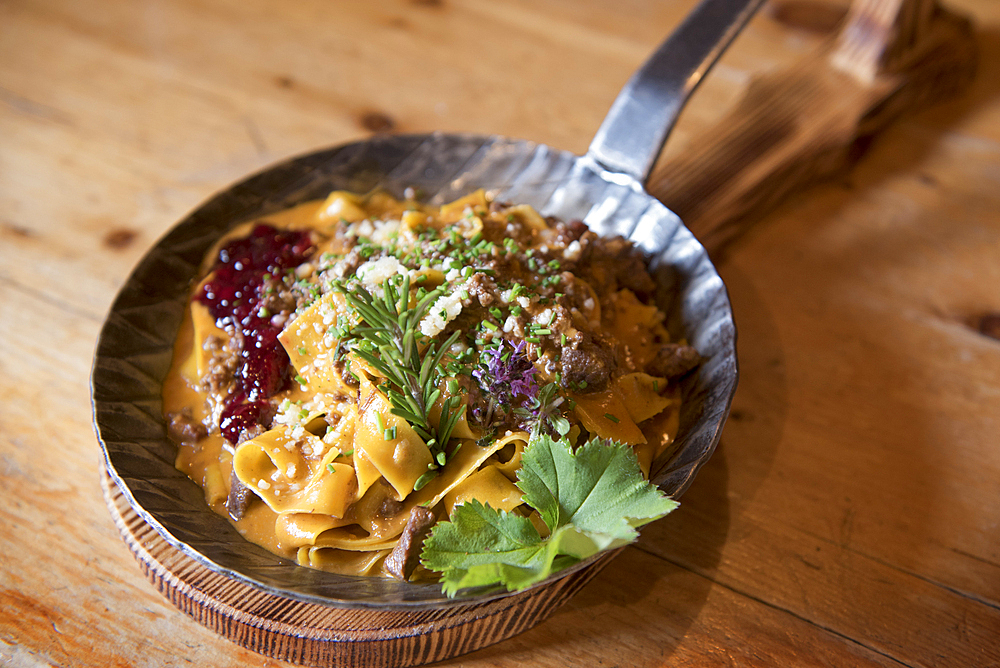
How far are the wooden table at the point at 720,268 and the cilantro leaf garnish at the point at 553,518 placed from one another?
71 centimetres

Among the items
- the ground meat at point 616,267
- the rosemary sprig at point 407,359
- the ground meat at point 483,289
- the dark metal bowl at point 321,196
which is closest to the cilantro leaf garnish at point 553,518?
the dark metal bowl at point 321,196

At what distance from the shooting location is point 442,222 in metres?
3.79

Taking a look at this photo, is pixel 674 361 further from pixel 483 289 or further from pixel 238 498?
pixel 238 498

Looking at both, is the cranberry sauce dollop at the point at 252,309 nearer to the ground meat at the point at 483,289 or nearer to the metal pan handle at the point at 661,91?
the ground meat at the point at 483,289

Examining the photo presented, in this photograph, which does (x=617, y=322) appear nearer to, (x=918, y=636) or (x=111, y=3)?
(x=918, y=636)

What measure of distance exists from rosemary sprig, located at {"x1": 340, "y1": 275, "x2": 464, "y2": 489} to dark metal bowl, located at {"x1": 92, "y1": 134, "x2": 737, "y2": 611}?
60cm

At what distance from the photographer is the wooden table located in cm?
293

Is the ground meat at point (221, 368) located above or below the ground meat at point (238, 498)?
above

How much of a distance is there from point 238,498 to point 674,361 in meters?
2.00

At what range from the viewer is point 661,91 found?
387 cm

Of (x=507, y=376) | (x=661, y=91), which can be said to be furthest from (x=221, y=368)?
(x=661, y=91)

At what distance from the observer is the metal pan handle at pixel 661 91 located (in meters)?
3.82

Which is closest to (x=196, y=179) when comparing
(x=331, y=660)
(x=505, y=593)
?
(x=331, y=660)

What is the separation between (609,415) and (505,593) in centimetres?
94
